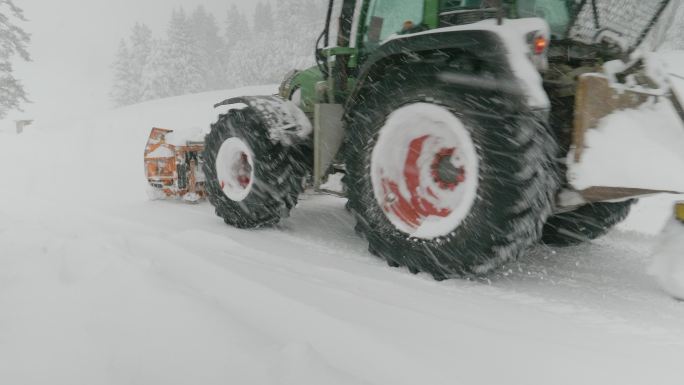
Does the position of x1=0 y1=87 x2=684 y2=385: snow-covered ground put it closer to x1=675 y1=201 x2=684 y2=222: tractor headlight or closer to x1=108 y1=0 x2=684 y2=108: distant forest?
x1=675 y1=201 x2=684 y2=222: tractor headlight

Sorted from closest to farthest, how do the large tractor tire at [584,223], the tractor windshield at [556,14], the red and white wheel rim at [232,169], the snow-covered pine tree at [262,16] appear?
the tractor windshield at [556,14] → the large tractor tire at [584,223] → the red and white wheel rim at [232,169] → the snow-covered pine tree at [262,16]

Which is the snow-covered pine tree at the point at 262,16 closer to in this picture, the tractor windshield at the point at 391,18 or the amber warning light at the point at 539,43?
the tractor windshield at the point at 391,18

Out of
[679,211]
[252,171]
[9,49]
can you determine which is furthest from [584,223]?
[9,49]

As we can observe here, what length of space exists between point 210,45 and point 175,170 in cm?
4885

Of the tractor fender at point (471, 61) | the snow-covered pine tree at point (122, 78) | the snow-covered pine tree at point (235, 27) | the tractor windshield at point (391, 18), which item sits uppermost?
the snow-covered pine tree at point (235, 27)

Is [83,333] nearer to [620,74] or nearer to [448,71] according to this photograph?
[448,71]

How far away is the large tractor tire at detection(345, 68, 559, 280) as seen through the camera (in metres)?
2.44

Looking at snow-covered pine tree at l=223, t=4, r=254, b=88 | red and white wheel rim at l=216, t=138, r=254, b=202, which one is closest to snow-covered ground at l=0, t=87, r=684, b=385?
red and white wheel rim at l=216, t=138, r=254, b=202

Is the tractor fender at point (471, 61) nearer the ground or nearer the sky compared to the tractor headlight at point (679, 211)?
nearer the sky

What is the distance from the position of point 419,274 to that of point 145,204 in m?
4.62

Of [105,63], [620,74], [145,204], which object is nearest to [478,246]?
[620,74]

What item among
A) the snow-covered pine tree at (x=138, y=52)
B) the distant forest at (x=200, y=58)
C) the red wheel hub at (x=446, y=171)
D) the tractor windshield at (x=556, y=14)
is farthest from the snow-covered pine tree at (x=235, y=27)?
the red wheel hub at (x=446, y=171)

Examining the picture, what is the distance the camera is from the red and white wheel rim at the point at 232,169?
14.8ft

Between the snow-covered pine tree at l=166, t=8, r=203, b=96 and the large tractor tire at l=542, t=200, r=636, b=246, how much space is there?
39159 millimetres
